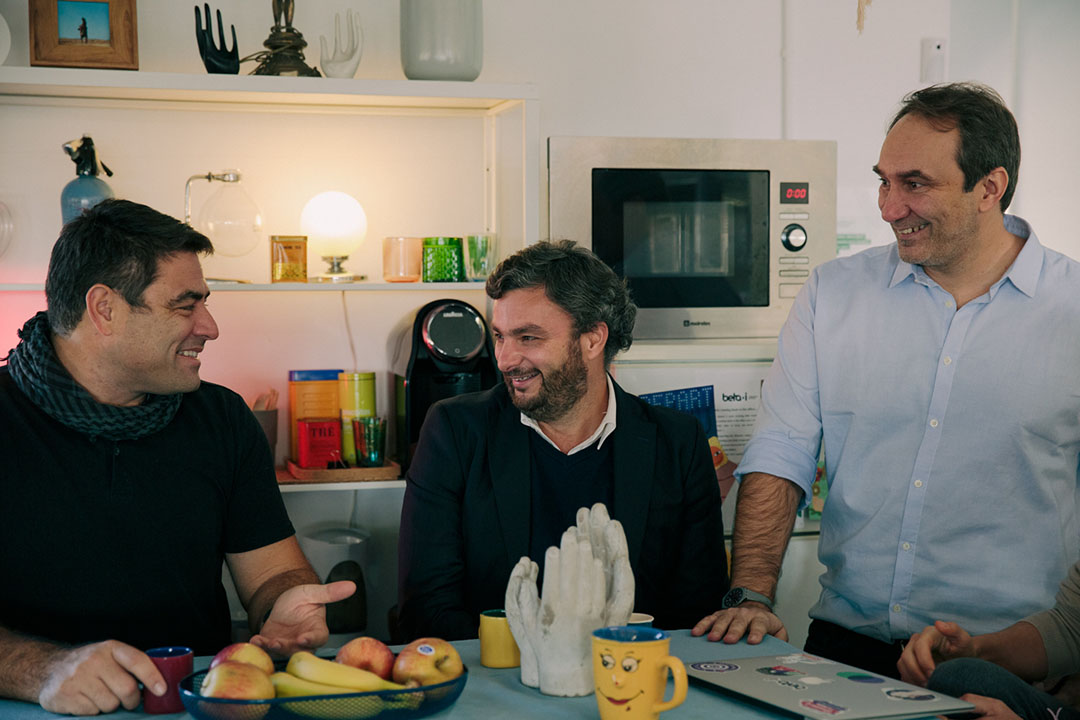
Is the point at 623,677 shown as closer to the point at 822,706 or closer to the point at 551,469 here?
the point at 822,706

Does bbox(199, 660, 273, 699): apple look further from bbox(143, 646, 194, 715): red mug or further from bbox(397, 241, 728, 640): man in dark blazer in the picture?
bbox(397, 241, 728, 640): man in dark blazer

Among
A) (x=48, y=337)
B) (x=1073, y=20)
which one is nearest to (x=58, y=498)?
(x=48, y=337)

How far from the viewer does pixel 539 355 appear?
2139 millimetres

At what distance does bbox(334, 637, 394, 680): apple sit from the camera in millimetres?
1264

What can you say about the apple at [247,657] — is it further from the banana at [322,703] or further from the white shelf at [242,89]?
the white shelf at [242,89]

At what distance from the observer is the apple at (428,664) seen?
1.25m

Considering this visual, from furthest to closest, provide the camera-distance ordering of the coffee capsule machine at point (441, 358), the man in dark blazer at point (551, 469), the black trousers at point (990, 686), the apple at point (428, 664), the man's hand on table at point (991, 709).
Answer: the coffee capsule machine at point (441, 358) → the man in dark blazer at point (551, 469) → the black trousers at point (990, 686) → the man's hand on table at point (991, 709) → the apple at point (428, 664)

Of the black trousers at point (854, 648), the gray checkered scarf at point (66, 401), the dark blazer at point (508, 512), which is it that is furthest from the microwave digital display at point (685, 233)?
the gray checkered scarf at point (66, 401)

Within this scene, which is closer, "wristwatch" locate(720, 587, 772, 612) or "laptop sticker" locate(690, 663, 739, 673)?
"laptop sticker" locate(690, 663, 739, 673)

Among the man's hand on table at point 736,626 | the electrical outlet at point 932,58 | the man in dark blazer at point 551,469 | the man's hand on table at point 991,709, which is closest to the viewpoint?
the man's hand on table at point 991,709

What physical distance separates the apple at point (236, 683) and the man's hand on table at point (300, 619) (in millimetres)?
375

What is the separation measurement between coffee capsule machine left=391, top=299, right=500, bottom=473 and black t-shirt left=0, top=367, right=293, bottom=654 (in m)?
0.74

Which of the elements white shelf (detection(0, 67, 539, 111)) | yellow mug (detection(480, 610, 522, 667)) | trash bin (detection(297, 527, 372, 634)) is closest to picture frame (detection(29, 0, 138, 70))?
white shelf (detection(0, 67, 539, 111))

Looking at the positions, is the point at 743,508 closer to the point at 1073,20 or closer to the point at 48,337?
the point at 48,337
